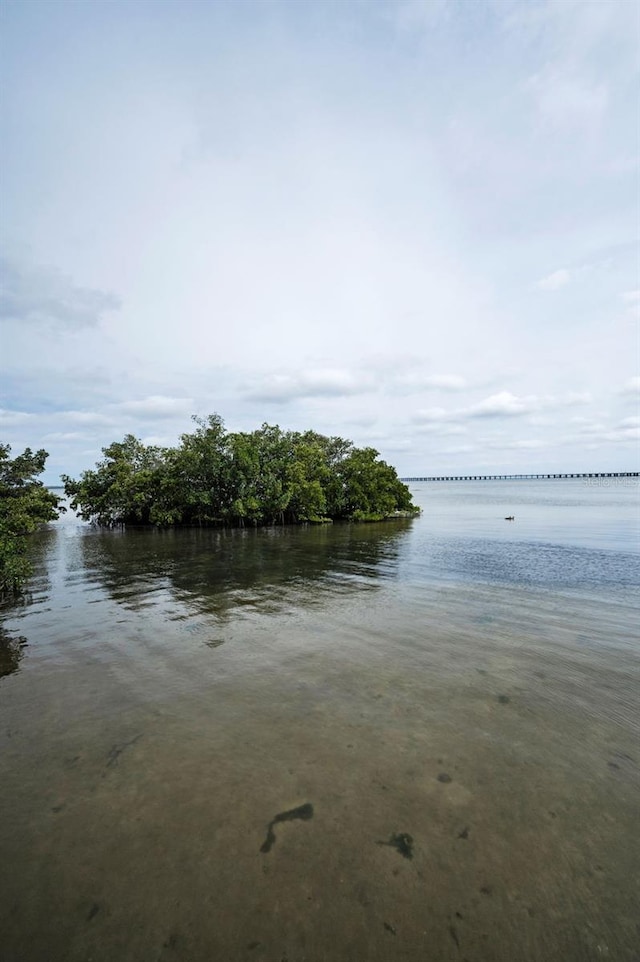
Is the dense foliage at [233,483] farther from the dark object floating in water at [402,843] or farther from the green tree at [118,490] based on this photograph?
the dark object floating in water at [402,843]

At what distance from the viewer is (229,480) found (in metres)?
49.1

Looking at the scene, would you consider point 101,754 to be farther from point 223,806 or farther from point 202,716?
point 223,806

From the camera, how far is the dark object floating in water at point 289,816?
4910mm

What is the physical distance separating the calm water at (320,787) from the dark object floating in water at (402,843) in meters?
0.04

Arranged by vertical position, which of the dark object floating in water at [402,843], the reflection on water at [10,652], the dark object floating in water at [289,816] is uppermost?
the reflection on water at [10,652]

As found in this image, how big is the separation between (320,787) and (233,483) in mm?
44862

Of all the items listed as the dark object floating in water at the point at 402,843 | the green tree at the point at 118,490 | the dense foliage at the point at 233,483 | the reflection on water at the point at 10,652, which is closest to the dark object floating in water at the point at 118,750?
the dark object floating in water at the point at 402,843

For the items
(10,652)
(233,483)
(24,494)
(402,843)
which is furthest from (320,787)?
(24,494)

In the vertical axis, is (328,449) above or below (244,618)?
above

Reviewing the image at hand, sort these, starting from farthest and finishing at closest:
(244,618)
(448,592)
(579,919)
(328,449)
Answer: (328,449) < (448,592) < (244,618) < (579,919)

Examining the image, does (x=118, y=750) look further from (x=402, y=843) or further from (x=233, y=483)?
(x=233, y=483)

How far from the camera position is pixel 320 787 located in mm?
5750

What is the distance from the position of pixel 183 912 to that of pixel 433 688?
576 cm

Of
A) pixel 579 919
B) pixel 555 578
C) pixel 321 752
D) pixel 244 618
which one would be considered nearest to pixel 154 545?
pixel 244 618
